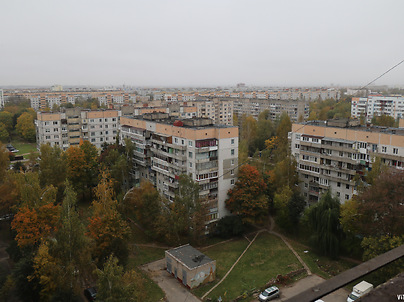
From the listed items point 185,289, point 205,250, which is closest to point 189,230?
point 205,250

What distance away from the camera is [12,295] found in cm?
1319

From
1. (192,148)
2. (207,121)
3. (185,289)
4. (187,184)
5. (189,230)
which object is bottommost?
(185,289)

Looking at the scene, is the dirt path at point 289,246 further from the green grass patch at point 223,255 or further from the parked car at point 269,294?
the parked car at point 269,294

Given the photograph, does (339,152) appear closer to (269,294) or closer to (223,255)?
(223,255)

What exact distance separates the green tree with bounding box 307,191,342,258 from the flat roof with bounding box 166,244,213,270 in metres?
6.25

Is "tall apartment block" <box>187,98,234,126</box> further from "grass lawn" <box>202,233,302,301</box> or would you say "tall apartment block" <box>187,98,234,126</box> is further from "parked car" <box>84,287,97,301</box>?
"parked car" <box>84,287,97,301</box>

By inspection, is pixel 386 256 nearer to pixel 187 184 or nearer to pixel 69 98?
pixel 187 184

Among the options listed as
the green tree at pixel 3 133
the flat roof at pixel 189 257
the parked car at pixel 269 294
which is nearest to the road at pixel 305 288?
the parked car at pixel 269 294

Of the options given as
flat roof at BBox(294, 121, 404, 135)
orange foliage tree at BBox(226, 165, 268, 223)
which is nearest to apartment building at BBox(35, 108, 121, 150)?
orange foliage tree at BBox(226, 165, 268, 223)

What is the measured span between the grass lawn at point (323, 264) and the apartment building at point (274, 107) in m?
33.0

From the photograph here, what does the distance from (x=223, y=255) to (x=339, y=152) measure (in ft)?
32.6

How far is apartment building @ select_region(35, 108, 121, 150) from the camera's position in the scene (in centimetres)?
3462

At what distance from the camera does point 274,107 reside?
5538 cm

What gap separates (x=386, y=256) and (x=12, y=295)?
15.2 m
